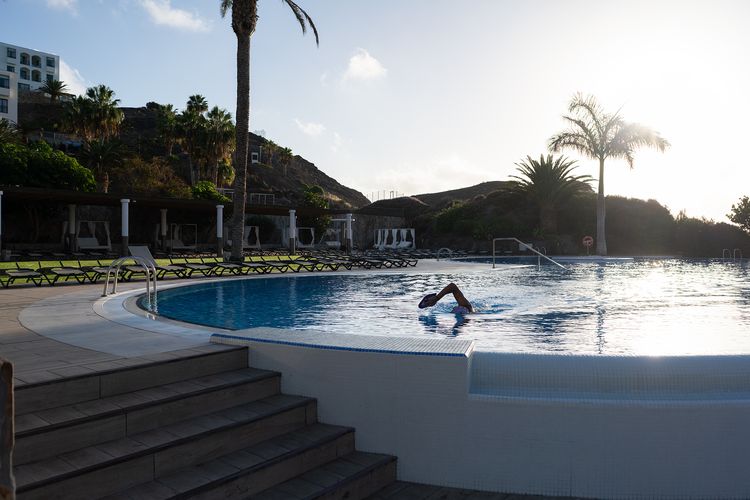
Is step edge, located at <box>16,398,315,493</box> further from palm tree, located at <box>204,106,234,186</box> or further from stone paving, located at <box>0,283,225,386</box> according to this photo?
palm tree, located at <box>204,106,234,186</box>

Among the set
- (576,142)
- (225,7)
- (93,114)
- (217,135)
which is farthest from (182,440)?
(93,114)

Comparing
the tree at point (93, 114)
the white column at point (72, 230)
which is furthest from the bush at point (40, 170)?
the tree at point (93, 114)

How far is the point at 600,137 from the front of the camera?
102ft

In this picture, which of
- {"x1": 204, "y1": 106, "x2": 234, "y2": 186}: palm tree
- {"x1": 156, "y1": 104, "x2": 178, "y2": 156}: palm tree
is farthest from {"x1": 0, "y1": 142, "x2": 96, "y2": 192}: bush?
{"x1": 156, "y1": 104, "x2": 178, "y2": 156}: palm tree


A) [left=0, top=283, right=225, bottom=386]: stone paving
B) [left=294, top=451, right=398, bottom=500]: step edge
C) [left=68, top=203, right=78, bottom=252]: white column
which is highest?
[left=68, top=203, right=78, bottom=252]: white column

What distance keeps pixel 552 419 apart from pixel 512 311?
21.0ft

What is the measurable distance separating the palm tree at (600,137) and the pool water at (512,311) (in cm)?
1596

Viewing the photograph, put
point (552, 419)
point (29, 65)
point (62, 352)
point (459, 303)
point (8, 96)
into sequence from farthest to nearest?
point (29, 65) → point (8, 96) → point (459, 303) → point (62, 352) → point (552, 419)

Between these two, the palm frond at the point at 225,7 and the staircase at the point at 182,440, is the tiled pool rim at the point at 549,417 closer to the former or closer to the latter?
the staircase at the point at 182,440

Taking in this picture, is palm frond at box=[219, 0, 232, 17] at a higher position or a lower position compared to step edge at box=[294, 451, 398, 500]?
higher

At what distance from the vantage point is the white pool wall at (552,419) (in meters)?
3.54

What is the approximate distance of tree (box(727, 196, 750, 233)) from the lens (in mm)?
31969

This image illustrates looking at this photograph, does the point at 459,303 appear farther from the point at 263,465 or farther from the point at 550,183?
the point at 550,183

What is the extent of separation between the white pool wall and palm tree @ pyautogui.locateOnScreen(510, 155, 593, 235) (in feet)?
109
